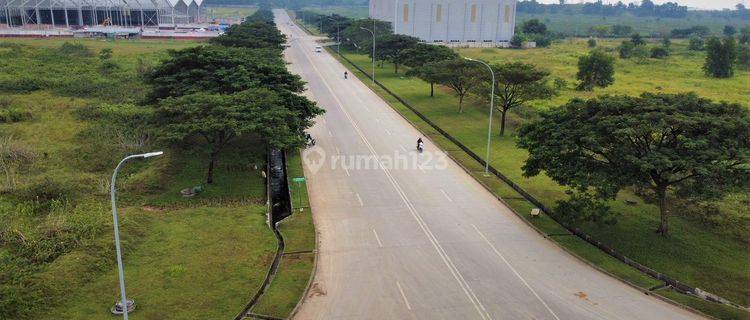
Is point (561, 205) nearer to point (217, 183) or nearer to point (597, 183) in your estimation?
point (597, 183)

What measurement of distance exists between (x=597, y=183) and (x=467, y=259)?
7.48m

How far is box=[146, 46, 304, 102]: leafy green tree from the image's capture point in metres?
45.0

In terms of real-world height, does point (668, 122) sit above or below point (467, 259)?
above

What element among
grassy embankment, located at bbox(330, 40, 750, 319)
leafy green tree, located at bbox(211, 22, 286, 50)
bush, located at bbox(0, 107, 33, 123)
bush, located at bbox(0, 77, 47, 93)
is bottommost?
grassy embankment, located at bbox(330, 40, 750, 319)

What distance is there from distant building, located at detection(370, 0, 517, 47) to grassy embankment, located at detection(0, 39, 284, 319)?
303 ft

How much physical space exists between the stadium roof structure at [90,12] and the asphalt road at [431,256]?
131397 millimetres

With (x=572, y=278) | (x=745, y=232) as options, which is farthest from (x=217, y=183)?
(x=745, y=232)

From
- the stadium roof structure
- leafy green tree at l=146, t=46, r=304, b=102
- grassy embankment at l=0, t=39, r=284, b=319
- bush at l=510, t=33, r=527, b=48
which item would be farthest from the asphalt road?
the stadium roof structure

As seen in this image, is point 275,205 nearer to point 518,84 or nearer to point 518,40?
point 518,84

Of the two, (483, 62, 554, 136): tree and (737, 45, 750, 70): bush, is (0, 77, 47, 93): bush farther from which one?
(737, 45, 750, 70): bush

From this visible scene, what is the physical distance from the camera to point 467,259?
27.5 metres

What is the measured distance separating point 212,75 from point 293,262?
82.5ft

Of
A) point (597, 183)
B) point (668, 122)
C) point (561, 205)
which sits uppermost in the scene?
point (668, 122)

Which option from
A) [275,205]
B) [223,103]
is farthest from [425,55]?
[275,205]
